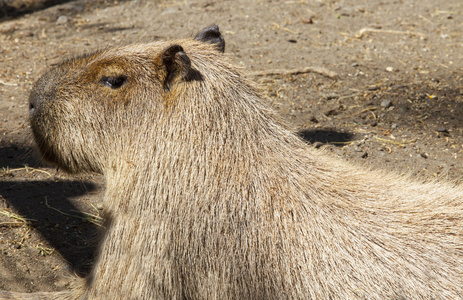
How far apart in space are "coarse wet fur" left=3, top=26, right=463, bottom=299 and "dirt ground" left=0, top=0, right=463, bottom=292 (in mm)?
453

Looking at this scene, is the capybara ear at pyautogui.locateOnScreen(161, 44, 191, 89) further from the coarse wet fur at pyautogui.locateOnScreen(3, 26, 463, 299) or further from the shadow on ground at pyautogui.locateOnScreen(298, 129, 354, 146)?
the shadow on ground at pyautogui.locateOnScreen(298, 129, 354, 146)

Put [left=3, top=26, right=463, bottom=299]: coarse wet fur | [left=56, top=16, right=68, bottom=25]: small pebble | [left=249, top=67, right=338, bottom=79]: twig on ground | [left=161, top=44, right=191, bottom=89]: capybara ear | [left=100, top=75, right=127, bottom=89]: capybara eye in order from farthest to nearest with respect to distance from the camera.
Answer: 1. [left=56, top=16, right=68, bottom=25]: small pebble
2. [left=249, top=67, right=338, bottom=79]: twig on ground
3. [left=100, top=75, right=127, bottom=89]: capybara eye
4. [left=161, top=44, right=191, bottom=89]: capybara ear
5. [left=3, top=26, right=463, bottom=299]: coarse wet fur

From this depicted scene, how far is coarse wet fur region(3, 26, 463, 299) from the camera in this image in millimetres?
2150

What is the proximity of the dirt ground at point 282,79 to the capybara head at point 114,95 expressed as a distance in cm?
38

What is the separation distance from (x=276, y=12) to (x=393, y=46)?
5.98 ft

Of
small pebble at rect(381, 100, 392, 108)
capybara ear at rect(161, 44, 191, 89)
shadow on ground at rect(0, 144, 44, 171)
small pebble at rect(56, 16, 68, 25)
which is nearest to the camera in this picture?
capybara ear at rect(161, 44, 191, 89)

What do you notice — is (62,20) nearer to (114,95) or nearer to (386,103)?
(386,103)

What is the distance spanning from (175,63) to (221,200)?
0.72 m

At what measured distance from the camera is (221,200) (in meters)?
2.27

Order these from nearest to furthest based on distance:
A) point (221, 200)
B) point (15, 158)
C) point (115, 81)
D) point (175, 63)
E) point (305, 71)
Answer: point (221, 200) < point (175, 63) < point (115, 81) < point (15, 158) < point (305, 71)

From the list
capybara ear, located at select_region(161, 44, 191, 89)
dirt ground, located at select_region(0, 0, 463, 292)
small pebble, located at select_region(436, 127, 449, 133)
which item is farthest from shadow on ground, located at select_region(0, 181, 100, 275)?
small pebble, located at select_region(436, 127, 449, 133)

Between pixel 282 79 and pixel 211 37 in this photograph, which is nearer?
pixel 211 37

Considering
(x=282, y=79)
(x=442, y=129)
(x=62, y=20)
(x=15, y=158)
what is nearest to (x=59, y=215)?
(x=15, y=158)

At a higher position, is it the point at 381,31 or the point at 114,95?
the point at 114,95
